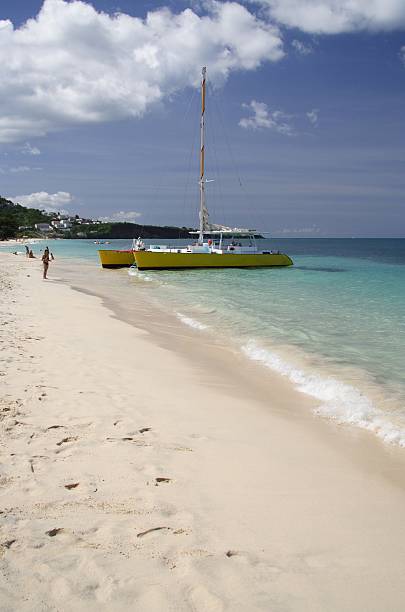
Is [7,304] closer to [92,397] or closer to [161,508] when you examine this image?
[92,397]

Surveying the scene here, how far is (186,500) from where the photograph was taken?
330cm

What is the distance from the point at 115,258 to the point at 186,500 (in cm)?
3344

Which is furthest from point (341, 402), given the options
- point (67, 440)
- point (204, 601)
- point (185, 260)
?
point (185, 260)

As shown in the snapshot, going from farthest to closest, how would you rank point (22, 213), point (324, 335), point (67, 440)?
point (22, 213)
point (324, 335)
point (67, 440)

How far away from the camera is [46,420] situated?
14.9ft

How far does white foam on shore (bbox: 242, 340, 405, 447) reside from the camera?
5.12m

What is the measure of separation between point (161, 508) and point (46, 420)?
6.22ft

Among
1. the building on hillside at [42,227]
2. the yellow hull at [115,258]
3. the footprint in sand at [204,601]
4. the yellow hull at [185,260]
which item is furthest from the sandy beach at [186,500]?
the building on hillside at [42,227]

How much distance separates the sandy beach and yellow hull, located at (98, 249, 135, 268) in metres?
29.6

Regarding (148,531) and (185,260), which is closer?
(148,531)

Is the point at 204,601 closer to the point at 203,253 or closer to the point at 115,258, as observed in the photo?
the point at 203,253

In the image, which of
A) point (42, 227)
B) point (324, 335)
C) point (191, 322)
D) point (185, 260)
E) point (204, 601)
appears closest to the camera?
point (204, 601)

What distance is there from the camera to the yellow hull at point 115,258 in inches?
1390

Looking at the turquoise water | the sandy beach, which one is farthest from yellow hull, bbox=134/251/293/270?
the sandy beach
